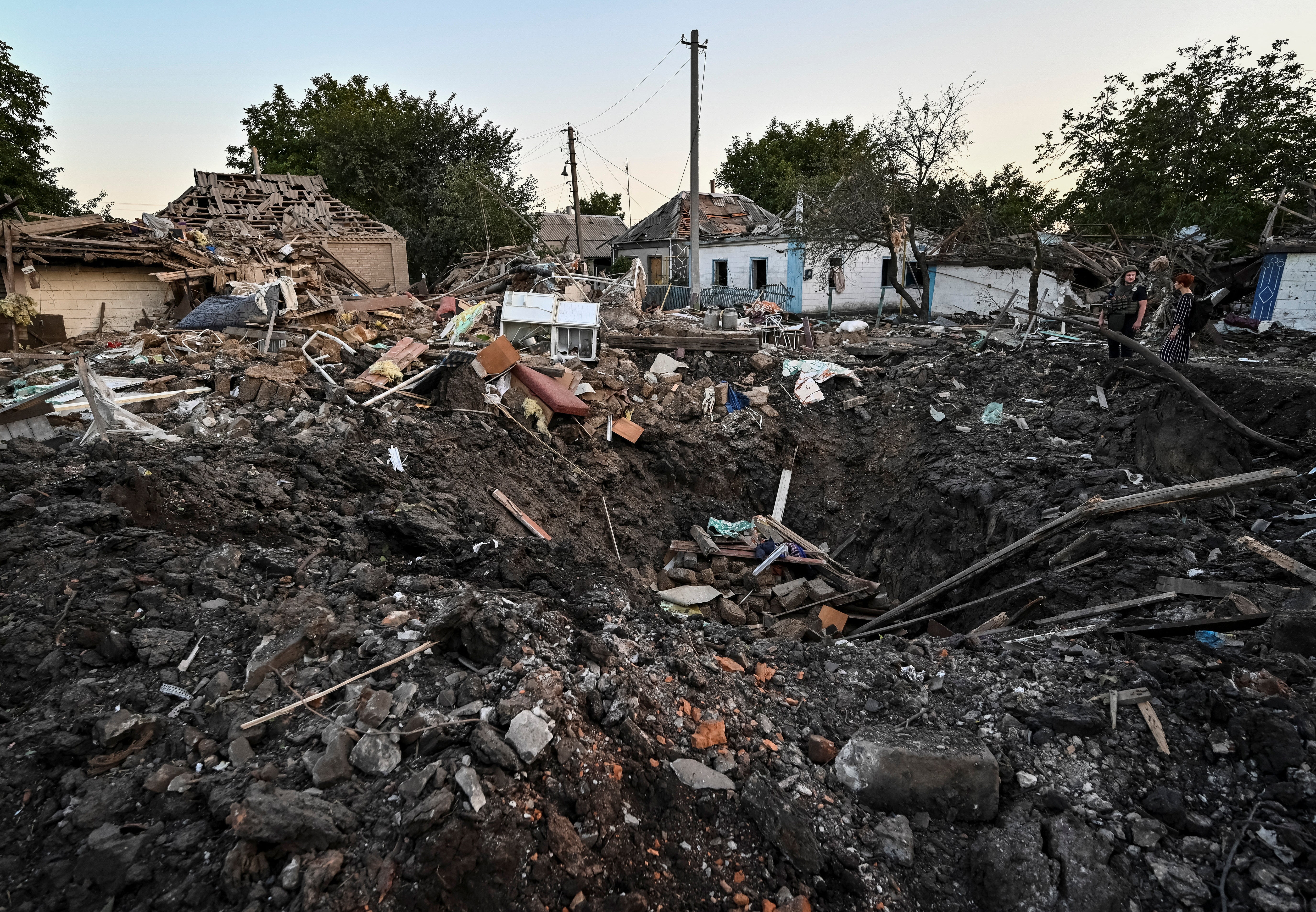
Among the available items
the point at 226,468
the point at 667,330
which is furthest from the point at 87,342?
the point at 667,330

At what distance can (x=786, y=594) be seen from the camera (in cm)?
705

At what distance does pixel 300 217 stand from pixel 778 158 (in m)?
28.0

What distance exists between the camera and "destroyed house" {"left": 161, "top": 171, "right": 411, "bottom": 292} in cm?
1653

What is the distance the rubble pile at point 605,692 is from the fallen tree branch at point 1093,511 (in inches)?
2.3

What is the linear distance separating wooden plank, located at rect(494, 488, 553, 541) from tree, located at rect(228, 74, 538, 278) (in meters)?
17.3

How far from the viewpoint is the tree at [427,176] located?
877 inches

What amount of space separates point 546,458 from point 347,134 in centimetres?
2237

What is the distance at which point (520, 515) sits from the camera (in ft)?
21.5

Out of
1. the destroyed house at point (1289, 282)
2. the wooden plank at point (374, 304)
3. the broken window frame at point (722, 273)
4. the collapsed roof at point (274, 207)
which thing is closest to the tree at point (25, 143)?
the collapsed roof at point (274, 207)

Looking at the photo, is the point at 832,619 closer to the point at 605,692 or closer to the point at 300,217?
the point at 605,692

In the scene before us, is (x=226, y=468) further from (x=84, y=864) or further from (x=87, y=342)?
(x=87, y=342)

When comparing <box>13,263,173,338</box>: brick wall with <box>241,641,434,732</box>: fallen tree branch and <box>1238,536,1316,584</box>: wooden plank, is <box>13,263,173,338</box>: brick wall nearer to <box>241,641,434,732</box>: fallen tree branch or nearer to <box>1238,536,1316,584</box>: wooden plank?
<box>241,641,434,732</box>: fallen tree branch

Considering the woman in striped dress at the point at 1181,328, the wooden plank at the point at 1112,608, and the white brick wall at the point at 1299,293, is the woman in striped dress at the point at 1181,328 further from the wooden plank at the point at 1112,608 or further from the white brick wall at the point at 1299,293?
the white brick wall at the point at 1299,293

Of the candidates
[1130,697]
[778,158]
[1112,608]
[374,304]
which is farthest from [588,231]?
[1130,697]
